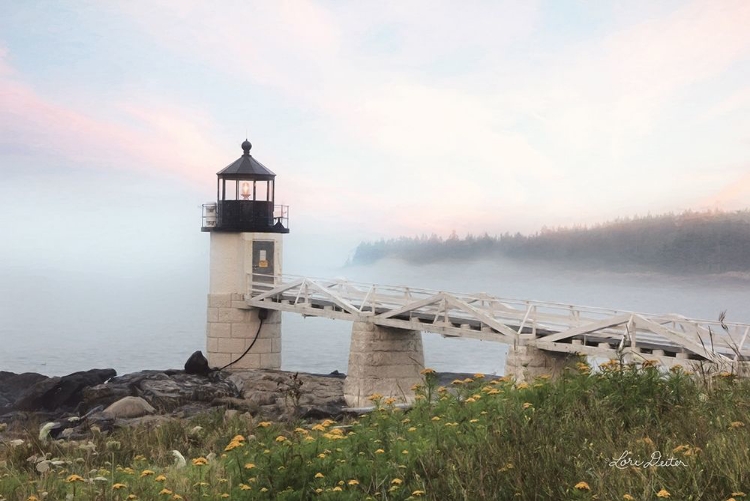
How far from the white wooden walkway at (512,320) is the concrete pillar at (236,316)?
50 cm

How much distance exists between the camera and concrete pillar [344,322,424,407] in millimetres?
24438

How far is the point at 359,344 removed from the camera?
81.7 ft

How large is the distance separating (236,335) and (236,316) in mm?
608

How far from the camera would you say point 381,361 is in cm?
2458

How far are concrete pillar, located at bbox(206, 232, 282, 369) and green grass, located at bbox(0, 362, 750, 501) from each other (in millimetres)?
20300

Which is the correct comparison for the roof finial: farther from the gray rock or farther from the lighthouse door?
the gray rock

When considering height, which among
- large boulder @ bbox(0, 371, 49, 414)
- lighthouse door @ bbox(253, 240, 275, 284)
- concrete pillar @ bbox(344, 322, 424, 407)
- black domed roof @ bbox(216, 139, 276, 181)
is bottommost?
large boulder @ bbox(0, 371, 49, 414)

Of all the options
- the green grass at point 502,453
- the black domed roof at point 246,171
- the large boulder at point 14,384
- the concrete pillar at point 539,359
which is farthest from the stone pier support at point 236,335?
the green grass at point 502,453

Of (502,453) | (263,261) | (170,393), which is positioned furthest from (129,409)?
(502,453)

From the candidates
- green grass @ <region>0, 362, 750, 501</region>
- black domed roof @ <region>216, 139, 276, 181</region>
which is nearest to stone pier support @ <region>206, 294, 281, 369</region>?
black domed roof @ <region>216, 139, 276, 181</region>

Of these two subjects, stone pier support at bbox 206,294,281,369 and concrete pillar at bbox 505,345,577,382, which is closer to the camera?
concrete pillar at bbox 505,345,577,382

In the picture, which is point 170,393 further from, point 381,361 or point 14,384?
point 14,384

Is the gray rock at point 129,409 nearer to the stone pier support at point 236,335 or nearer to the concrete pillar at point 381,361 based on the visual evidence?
the concrete pillar at point 381,361

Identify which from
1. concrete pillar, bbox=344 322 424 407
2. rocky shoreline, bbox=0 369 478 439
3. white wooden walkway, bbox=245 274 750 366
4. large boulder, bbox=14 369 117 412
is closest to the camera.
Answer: white wooden walkway, bbox=245 274 750 366
